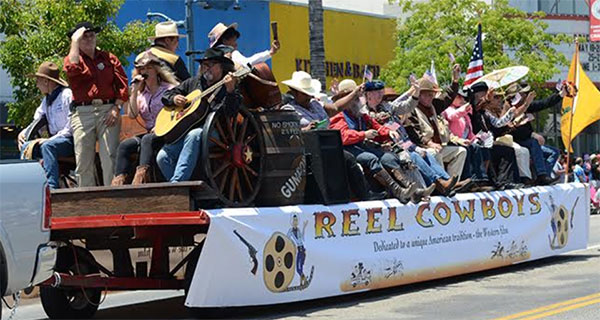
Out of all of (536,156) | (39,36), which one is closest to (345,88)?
(536,156)

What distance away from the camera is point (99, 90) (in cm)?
1223

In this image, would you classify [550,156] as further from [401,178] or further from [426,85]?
[401,178]

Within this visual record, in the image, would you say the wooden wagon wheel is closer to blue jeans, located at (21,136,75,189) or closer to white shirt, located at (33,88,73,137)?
blue jeans, located at (21,136,75,189)

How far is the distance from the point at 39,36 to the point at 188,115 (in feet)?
42.4

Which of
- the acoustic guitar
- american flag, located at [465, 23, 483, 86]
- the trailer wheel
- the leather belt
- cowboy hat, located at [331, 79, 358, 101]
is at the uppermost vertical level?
american flag, located at [465, 23, 483, 86]

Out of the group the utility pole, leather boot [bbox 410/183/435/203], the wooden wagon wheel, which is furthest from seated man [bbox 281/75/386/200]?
the utility pole

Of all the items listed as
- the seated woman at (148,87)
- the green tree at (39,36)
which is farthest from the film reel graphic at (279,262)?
the green tree at (39,36)

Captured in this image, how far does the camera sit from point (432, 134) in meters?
15.5

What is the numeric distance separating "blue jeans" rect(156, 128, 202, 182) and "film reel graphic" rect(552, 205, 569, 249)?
751cm

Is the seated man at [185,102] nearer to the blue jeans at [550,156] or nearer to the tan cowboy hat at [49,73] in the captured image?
the tan cowboy hat at [49,73]

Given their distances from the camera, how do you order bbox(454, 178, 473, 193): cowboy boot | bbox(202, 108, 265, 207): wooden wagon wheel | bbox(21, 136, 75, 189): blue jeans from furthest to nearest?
bbox(454, 178, 473, 193): cowboy boot, bbox(21, 136, 75, 189): blue jeans, bbox(202, 108, 265, 207): wooden wagon wheel

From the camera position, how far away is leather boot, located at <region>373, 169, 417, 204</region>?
13766mm

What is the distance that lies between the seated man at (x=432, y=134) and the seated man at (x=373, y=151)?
1.12 m

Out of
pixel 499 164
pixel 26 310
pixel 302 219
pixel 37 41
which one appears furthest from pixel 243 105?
pixel 37 41
